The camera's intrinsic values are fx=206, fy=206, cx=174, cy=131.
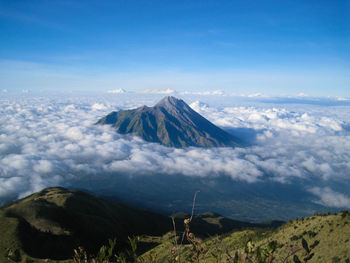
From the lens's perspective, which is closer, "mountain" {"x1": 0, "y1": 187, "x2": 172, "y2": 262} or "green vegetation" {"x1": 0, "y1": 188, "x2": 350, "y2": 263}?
"green vegetation" {"x1": 0, "y1": 188, "x2": 350, "y2": 263}

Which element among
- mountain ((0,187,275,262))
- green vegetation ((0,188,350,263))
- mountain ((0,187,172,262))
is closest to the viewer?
green vegetation ((0,188,350,263))

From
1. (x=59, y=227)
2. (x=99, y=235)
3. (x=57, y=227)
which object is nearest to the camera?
(x=57, y=227)

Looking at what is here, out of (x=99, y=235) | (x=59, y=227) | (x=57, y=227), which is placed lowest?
(x=99, y=235)

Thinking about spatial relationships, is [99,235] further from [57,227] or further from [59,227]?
[57,227]

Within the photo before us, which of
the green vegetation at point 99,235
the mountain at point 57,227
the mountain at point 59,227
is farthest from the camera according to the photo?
the mountain at point 57,227

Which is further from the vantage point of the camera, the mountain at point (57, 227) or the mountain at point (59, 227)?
the mountain at point (57, 227)

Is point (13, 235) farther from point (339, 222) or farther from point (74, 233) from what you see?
point (339, 222)

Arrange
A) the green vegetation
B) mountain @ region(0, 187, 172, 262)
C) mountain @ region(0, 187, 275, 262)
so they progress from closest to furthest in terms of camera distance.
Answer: the green vegetation → mountain @ region(0, 187, 275, 262) → mountain @ region(0, 187, 172, 262)

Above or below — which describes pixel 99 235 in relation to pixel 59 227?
below

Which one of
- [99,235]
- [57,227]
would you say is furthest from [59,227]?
[99,235]

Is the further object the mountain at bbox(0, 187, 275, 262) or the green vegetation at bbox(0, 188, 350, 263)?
the mountain at bbox(0, 187, 275, 262)

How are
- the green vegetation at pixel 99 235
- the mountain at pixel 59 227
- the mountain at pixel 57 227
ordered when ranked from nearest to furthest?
A: the green vegetation at pixel 99 235, the mountain at pixel 59 227, the mountain at pixel 57 227

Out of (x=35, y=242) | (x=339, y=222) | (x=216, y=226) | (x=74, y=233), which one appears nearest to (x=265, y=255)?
(x=339, y=222)
